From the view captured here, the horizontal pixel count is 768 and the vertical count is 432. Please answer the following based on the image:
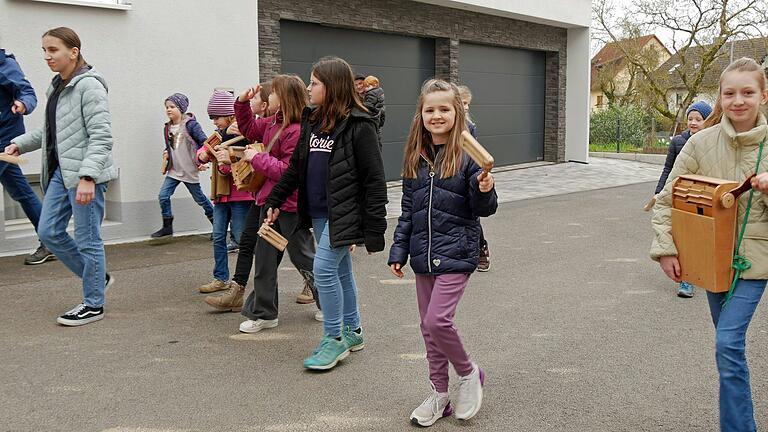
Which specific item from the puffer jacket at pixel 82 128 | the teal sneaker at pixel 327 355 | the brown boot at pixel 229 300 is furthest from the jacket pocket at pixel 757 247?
the puffer jacket at pixel 82 128

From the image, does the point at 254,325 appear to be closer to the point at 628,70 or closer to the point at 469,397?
the point at 469,397

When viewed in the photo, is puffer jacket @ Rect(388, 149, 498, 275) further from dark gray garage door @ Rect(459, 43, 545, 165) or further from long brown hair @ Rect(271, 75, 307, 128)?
dark gray garage door @ Rect(459, 43, 545, 165)

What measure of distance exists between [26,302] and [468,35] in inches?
489

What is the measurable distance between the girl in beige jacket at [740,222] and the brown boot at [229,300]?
343cm

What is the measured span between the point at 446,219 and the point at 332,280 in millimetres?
1086

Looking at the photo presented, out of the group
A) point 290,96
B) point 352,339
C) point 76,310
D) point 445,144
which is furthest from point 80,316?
point 445,144

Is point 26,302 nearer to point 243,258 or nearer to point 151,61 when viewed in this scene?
point 243,258

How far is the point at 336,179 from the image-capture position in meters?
4.55

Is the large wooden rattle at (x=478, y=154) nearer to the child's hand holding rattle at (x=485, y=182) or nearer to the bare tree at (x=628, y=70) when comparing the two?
the child's hand holding rattle at (x=485, y=182)

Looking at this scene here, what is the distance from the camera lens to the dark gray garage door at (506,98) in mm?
17562

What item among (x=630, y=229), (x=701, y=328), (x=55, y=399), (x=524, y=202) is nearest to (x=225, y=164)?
(x=55, y=399)

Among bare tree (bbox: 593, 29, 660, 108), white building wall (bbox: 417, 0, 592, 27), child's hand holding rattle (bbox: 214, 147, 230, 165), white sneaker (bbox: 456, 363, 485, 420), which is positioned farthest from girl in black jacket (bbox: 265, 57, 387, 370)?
bare tree (bbox: 593, 29, 660, 108)

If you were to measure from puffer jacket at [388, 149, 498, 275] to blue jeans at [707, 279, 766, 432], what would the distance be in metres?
1.13

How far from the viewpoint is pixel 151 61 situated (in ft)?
30.8
